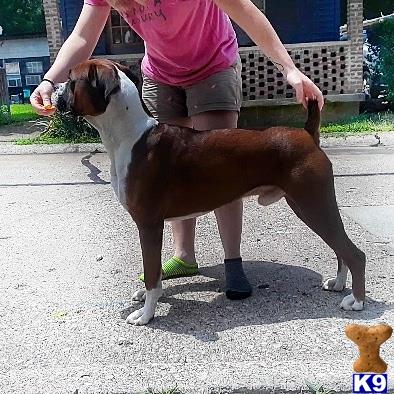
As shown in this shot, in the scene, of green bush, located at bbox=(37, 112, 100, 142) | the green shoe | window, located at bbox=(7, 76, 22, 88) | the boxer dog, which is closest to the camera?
the boxer dog

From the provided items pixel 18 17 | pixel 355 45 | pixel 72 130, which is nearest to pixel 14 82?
pixel 18 17

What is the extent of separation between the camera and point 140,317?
342 centimetres

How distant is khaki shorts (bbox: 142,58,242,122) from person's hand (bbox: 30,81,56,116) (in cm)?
65

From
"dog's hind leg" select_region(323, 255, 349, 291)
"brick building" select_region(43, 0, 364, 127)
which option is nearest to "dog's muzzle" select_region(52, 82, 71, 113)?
"dog's hind leg" select_region(323, 255, 349, 291)

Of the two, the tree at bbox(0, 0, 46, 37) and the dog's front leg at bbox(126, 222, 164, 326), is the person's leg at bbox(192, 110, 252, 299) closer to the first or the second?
the dog's front leg at bbox(126, 222, 164, 326)

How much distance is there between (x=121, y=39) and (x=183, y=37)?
1075cm

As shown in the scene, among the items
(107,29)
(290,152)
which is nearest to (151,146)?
(290,152)

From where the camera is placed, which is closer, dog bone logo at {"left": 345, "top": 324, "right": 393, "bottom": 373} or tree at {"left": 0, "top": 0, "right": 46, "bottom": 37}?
dog bone logo at {"left": 345, "top": 324, "right": 393, "bottom": 373}

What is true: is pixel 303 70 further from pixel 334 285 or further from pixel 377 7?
pixel 334 285

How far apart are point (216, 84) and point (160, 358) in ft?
5.27

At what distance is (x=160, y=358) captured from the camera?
3031 mm

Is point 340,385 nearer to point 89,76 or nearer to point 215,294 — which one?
point 215,294

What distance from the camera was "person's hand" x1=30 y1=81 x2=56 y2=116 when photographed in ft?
11.4

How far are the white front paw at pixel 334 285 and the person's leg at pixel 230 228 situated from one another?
1.53ft
